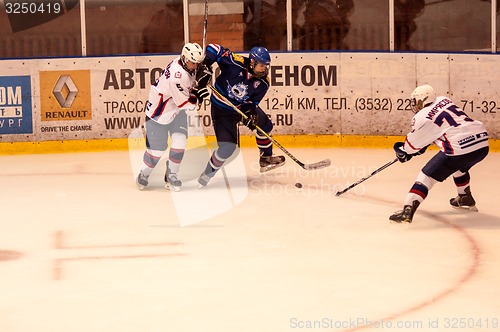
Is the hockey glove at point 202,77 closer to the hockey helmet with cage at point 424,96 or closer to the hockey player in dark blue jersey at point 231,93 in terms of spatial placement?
the hockey player in dark blue jersey at point 231,93

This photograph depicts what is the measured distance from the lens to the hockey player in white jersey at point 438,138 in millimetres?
5949

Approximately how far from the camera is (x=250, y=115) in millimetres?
7625

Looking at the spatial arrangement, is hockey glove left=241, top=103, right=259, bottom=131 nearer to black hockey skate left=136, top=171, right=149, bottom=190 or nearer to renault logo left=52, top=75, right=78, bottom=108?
black hockey skate left=136, top=171, right=149, bottom=190

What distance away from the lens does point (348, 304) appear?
427 centimetres

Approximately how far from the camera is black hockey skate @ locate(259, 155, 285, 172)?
785 centimetres

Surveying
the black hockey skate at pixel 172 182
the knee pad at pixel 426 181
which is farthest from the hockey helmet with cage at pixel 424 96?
the black hockey skate at pixel 172 182

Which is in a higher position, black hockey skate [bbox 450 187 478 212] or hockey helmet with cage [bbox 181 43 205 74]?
hockey helmet with cage [bbox 181 43 205 74]

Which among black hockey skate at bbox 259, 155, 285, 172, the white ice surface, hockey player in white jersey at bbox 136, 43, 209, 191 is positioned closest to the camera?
the white ice surface

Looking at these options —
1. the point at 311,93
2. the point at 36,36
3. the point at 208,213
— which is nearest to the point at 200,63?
the point at 208,213

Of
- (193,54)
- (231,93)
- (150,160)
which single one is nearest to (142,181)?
(150,160)

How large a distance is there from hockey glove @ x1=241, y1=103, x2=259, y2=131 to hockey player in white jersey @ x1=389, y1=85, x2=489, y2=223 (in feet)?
5.86

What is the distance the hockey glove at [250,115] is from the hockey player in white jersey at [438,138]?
70.3 inches

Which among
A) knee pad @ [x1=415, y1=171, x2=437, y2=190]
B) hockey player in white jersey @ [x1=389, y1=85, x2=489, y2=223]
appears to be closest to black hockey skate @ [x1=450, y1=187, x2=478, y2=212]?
hockey player in white jersey @ [x1=389, y1=85, x2=489, y2=223]

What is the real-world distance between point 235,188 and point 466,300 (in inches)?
131
